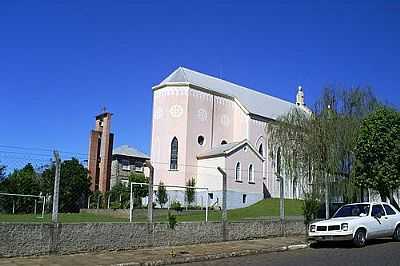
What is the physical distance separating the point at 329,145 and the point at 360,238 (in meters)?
14.8

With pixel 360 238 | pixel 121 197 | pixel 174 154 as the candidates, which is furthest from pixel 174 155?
pixel 360 238

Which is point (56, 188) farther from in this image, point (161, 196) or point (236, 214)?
point (236, 214)

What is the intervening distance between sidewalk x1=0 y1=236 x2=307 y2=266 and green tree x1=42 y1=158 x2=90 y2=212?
1368 centimetres

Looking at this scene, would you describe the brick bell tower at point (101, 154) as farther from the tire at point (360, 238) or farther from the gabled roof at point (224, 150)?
the tire at point (360, 238)

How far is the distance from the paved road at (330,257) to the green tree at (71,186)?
52.3 ft

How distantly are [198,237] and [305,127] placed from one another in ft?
67.4

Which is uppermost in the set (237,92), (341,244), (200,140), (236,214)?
(237,92)

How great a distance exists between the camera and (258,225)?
1928 centimetres

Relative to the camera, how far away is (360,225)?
56.0ft

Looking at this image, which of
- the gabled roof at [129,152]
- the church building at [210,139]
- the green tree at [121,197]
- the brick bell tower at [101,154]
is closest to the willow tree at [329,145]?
the church building at [210,139]

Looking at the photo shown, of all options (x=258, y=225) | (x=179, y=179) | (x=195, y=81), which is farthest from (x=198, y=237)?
(x=195, y=81)

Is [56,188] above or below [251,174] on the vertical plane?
below

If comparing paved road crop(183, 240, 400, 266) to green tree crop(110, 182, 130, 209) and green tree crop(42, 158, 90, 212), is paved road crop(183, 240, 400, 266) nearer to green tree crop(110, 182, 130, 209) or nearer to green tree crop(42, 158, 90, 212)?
green tree crop(42, 158, 90, 212)

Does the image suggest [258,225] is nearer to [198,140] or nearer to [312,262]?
[312,262]
